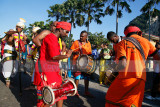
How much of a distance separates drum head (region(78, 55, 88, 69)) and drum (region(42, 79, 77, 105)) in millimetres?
1583

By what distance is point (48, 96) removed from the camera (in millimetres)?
2166

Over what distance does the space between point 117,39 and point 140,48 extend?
1.37 metres

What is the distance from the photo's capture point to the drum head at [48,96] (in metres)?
2.09

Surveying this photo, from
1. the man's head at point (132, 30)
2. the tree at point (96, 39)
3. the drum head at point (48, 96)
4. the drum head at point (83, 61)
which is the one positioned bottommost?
the drum head at point (48, 96)

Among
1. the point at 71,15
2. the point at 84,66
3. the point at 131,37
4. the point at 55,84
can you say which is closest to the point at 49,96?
the point at 55,84

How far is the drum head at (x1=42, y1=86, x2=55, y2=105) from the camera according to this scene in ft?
6.87

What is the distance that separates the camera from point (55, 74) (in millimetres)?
2482

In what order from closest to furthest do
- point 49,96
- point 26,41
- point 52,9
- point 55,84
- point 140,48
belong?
1. point 49,96
2. point 140,48
3. point 55,84
4. point 26,41
5. point 52,9

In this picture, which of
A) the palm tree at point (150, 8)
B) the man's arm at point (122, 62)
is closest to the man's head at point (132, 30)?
the man's arm at point (122, 62)

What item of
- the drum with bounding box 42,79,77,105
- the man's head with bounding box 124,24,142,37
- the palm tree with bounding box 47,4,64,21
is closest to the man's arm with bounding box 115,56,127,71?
the man's head with bounding box 124,24,142,37

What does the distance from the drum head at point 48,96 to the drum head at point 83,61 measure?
1969 millimetres

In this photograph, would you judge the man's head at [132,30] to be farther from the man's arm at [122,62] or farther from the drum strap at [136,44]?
the man's arm at [122,62]

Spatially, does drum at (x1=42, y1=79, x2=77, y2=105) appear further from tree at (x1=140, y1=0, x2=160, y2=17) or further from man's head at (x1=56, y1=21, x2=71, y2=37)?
tree at (x1=140, y1=0, x2=160, y2=17)

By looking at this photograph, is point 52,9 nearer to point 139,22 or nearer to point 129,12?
point 129,12
